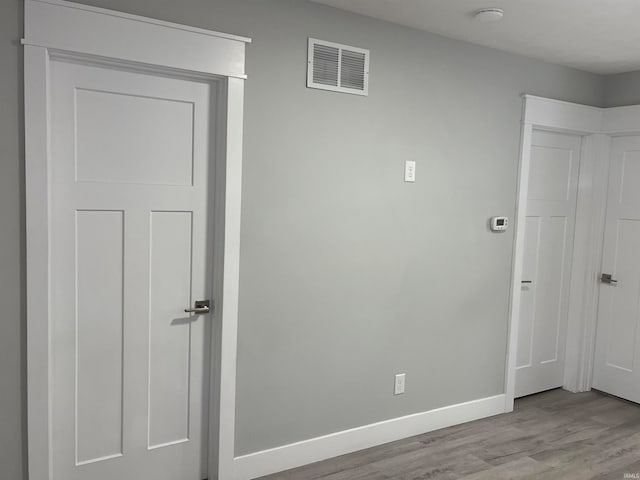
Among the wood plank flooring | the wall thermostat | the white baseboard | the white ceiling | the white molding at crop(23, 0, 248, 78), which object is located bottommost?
the wood plank flooring

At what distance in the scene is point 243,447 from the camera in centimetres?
280

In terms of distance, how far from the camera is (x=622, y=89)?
4047 millimetres

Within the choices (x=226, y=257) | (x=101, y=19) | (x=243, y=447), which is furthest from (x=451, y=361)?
(x=101, y=19)

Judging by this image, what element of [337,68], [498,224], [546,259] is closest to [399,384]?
[498,224]

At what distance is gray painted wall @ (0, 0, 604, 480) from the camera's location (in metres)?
2.53

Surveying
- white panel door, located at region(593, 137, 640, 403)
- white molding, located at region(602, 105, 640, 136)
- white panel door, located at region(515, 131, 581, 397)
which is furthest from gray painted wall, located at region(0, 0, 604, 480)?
white panel door, located at region(593, 137, 640, 403)

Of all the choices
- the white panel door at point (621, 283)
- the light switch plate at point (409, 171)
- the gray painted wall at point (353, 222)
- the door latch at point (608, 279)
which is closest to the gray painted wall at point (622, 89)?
the white panel door at point (621, 283)

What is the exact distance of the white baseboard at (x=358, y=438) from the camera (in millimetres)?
2842

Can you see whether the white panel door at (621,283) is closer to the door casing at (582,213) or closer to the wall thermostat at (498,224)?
the door casing at (582,213)

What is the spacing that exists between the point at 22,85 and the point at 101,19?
0.42 m

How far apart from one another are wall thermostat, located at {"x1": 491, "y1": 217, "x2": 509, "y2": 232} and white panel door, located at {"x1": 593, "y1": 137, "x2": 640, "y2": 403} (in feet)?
3.71

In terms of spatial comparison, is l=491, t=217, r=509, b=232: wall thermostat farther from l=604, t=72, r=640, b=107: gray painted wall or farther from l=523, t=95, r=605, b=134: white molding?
l=604, t=72, r=640, b=107: gray painted wall

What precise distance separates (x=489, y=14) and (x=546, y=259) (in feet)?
6.75

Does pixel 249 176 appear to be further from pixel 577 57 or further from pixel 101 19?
pixel 577 57
